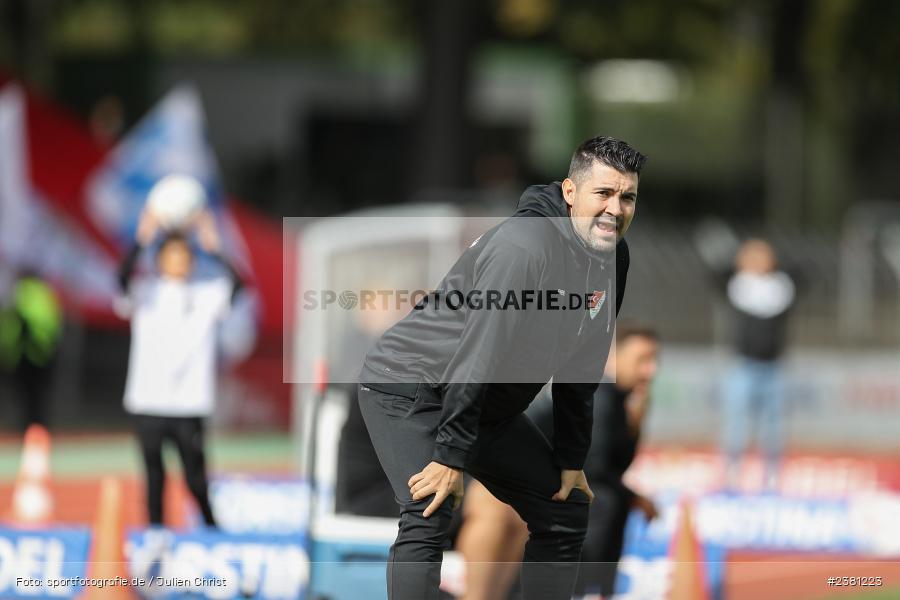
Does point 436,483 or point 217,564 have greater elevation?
point 436,483

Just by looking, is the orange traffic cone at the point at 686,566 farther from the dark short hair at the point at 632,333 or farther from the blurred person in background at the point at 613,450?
the dark short hair at the point at 632,333

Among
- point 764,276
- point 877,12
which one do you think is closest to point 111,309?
point 764,276

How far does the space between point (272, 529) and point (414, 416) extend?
4.53 meters

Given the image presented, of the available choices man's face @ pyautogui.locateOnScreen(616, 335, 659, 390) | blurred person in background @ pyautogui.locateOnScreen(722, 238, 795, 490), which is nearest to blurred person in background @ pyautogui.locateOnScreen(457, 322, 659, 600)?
man's face @ pyautogui.locateOnScreen(616, 335, 659, 390)

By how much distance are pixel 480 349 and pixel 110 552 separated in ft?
8.95

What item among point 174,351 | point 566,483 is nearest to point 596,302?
point 566,483

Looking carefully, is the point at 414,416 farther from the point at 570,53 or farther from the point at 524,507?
the point at 570,53

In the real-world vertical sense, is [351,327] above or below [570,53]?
below

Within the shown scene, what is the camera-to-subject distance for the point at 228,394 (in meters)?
16.5

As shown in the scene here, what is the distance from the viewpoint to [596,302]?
5.20 metres

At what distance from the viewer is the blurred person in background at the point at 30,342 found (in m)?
13.7

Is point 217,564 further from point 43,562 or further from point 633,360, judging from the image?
point 633,360

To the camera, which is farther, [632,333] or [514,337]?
[632,333]

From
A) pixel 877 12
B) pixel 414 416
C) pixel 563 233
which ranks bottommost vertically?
pixel 414 416
